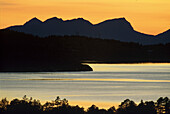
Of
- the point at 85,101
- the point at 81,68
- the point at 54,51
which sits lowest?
the point at 85,101

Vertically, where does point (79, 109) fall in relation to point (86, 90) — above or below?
below

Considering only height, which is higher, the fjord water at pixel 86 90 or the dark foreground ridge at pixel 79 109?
the fjord water at pixel 86 90

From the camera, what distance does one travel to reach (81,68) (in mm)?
137625

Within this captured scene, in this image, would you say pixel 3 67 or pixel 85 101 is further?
pixel 3 67

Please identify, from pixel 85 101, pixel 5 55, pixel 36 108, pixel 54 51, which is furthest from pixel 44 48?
pixel 36 108

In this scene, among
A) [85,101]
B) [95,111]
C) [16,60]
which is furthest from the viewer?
[16,60]

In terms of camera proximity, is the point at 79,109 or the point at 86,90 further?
the point at 86,90

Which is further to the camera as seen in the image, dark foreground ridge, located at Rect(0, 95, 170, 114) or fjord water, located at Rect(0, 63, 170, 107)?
fjord water, located at Rect(0, 63, 170, 107)

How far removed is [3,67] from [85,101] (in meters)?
89.8

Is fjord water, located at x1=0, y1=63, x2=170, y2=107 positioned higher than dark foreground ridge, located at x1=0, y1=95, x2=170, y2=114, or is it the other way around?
fjord water, located at x1=0, y1=63, x2=170, y2=107

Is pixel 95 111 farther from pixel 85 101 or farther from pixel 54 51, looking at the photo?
pixel 54 51

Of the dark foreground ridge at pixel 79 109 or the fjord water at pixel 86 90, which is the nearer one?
the dark foreground ridge at pixel 79 109

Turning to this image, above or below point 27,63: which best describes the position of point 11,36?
above

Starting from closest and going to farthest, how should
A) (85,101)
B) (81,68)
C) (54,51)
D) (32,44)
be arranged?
(85,101), (81,68), (54,51), (32,44)
